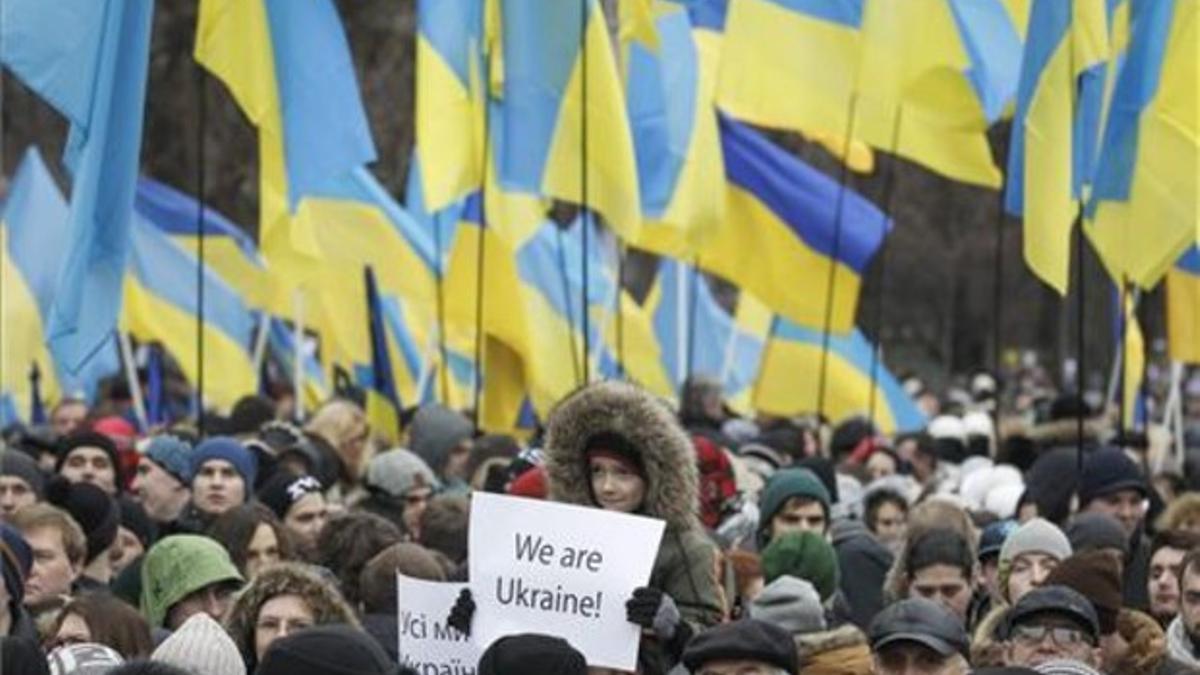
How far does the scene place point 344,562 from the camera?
487 inches

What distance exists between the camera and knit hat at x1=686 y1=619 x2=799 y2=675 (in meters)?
9.81

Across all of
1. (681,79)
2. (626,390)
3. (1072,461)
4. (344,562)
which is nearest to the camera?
(626,390)

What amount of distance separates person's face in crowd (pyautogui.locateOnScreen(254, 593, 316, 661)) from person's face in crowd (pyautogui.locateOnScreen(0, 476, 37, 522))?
3486mm

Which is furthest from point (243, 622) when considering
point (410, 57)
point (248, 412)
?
point (410, 57)

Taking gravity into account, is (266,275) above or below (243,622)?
below

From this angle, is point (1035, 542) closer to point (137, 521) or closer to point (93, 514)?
point (93, 514)

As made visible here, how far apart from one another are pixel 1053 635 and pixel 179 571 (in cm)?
246

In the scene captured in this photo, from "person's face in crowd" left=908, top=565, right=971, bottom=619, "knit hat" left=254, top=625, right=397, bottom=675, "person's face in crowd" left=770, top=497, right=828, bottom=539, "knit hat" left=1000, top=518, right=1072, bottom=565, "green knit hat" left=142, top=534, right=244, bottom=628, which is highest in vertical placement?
"knit hat" left=254, top=625, right=397, bottom=675

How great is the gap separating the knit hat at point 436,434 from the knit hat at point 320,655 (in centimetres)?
916

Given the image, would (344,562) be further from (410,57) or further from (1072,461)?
(410,57)

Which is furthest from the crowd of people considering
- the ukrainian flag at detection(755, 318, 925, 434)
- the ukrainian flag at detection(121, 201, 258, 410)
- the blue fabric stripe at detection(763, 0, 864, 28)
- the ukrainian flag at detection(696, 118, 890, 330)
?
the ukrainian flag at detection(121, 201, 258, 410)

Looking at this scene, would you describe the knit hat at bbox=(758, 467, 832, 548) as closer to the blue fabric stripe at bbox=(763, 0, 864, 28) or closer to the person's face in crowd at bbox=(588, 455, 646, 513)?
the person's face in crowd at bbox=(588, 455, 646, 513)

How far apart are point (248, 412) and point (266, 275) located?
19.3ft

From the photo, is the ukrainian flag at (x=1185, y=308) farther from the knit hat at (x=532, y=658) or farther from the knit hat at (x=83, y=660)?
the knit hat at (x=532, y=658)
